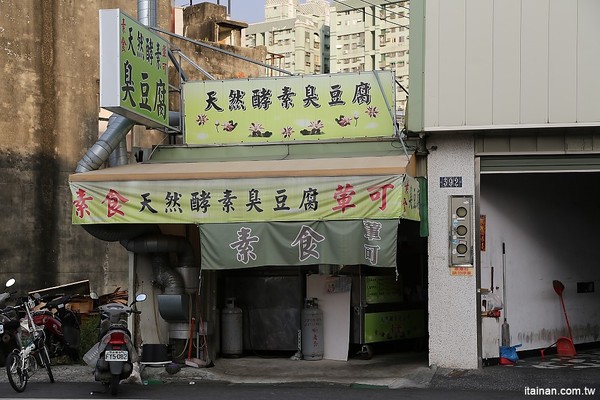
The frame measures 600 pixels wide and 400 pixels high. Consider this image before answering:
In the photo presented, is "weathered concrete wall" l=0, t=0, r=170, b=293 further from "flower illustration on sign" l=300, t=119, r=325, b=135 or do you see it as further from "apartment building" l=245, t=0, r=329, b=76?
"apartment building" l=245, t=0, r=329, b=76

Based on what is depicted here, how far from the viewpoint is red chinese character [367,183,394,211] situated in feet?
39.9

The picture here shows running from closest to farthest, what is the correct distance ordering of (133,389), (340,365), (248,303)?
(133,389)
(340,365)
(248,303)

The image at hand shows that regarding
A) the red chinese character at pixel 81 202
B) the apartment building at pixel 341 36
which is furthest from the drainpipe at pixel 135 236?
the apartment building at pixel 341 36

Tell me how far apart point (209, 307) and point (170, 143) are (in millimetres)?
2927

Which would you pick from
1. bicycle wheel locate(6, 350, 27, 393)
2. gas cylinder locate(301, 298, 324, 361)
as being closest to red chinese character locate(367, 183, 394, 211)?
gas cylinder locate(301, 298, 324, 361)

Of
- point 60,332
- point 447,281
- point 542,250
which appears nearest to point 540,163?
point 447,281

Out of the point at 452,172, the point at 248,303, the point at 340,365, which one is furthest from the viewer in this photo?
the point at 248,303

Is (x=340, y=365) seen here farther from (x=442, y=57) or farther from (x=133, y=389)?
(x=442, y=57)

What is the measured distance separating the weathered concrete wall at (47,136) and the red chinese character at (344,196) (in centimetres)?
1327

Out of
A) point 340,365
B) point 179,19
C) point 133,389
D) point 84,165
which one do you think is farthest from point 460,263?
point 179,19

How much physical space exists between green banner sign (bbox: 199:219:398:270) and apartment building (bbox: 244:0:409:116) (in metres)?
90.9

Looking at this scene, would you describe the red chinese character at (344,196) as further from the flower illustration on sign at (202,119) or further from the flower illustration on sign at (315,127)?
the flower illustration on sign at (202,119)

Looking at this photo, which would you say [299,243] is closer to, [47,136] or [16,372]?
[16,372]

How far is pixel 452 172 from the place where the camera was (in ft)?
43.7
